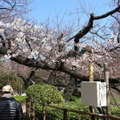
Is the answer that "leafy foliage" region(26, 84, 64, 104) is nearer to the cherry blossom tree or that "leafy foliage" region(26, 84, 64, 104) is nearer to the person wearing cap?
the cherry blossom tree

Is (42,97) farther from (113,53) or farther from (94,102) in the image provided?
(94,102)

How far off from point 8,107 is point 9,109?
5cm

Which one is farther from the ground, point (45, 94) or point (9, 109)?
point (9, 109)

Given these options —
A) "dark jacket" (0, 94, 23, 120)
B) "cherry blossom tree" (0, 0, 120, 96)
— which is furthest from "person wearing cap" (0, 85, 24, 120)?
"cherry blossom tree" (0, 0, 120, 96)

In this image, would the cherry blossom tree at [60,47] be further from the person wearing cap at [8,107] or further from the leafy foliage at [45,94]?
the person wearing cap at [8,107]

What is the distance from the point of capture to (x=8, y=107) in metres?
6.00

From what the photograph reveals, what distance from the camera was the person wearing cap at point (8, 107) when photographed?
5969 millimetres

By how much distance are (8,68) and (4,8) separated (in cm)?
1818

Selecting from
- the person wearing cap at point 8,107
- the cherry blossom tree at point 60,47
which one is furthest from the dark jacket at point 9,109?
the cherry blossom tree at point 60,47

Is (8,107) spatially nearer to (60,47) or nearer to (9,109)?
(9,109)

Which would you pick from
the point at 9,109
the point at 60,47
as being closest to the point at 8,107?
the point at 9,109

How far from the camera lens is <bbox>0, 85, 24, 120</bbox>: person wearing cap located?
235 inches

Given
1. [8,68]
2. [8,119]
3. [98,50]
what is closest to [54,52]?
[98,50]

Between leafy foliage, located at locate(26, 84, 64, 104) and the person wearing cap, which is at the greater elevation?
the person wearing cap
